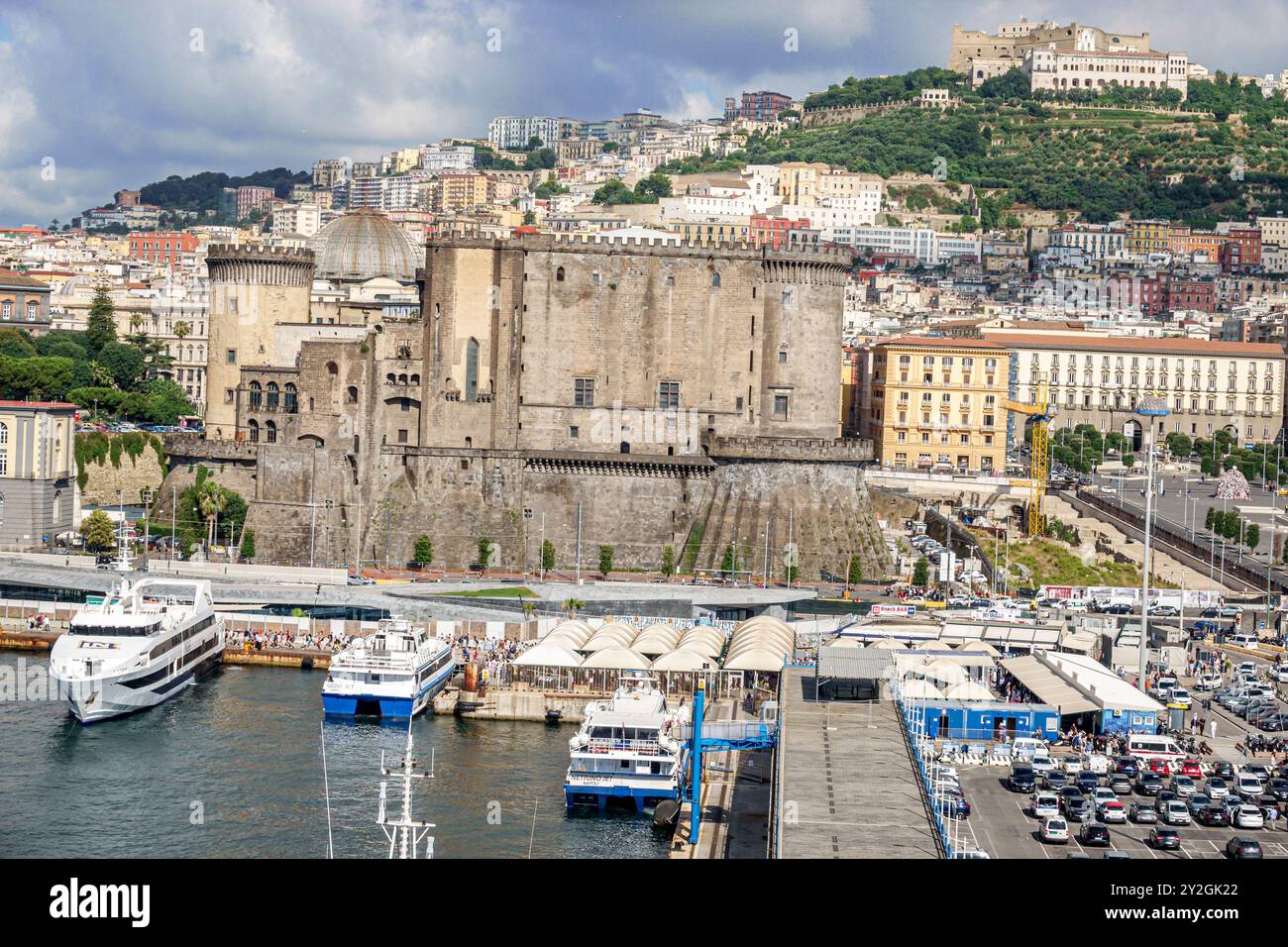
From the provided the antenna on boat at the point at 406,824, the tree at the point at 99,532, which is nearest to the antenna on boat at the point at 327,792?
the antenna on boat at the point at 406,824

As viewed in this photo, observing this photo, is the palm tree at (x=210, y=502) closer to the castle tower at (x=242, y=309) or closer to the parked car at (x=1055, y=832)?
the castle tower at (x=242, y=309)

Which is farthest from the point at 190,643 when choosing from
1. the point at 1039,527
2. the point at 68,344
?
the point at 68,344

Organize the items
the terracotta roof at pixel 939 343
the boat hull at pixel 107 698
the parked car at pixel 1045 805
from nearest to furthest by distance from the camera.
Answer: the parked car at pixel 1045 805
the boat hull at pixel 107 698
the terracotta roof at pixel 939 343

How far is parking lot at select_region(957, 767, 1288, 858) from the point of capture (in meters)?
39.2

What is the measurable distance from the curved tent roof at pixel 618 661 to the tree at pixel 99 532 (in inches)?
1065

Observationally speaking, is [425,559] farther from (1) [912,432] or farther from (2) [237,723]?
(1) [912,432]

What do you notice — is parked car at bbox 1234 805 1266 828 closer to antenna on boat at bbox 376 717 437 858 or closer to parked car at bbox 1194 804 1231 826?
parked car at bbox 1194 804 1231 826

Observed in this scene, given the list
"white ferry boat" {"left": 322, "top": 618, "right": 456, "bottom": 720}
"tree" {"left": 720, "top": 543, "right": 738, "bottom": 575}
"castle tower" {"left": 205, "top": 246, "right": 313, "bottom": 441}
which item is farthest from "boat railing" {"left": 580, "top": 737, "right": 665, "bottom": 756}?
"castle tower" {"left": 205, "top": 246, "right": 313, "bottom": 441}

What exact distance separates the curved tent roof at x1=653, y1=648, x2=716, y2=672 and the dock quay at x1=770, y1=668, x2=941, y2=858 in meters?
8.19

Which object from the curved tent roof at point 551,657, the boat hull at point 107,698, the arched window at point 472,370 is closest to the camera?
the boat hull at point 107,698

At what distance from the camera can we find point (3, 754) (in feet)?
156

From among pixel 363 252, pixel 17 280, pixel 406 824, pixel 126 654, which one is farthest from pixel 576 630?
pixel 17 280

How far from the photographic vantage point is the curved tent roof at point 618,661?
56562mm
